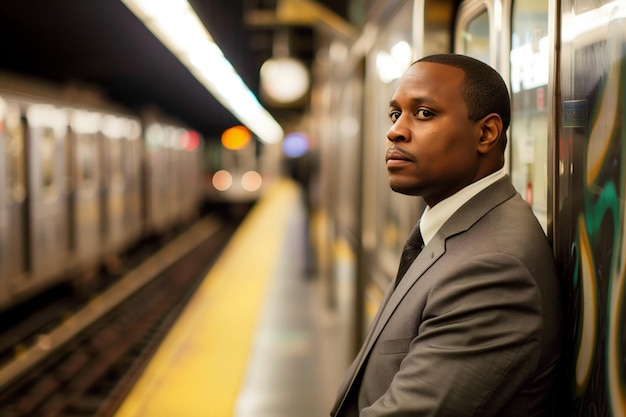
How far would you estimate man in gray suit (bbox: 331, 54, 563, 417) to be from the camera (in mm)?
1309

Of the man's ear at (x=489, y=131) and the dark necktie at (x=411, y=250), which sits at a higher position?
the man's ear at (x=489, y=131)

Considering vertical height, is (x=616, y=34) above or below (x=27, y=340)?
above

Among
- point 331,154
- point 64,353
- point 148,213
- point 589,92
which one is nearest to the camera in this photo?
point 589,92

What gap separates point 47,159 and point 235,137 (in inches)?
718

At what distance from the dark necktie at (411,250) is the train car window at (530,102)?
1.26 feet

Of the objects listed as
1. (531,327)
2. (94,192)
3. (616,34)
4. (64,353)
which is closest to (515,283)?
(531,327)

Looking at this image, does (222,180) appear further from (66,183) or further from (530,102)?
(530,102)

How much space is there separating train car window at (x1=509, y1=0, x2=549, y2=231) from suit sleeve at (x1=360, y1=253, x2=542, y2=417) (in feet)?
1.90

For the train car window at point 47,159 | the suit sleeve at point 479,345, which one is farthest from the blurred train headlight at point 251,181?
the suit sleeve at point 479,345

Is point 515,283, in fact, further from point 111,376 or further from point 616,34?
point 111,376

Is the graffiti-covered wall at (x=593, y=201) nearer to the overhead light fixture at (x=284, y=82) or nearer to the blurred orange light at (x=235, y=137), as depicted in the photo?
the overhead light fixture at (x=284, y=82)

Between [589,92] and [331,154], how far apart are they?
24.5 feet

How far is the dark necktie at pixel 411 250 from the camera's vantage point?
168 cm

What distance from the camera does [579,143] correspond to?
1.48m
